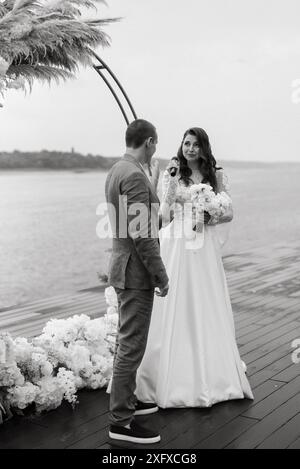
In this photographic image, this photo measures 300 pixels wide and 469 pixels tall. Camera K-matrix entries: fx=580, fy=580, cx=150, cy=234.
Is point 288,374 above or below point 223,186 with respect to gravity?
below

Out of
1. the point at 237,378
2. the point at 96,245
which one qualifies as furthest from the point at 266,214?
the point at 237,378

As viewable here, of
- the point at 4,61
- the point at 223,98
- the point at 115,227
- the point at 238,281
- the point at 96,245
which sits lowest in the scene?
the point at 96,245

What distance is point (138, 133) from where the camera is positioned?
2904 millimetres

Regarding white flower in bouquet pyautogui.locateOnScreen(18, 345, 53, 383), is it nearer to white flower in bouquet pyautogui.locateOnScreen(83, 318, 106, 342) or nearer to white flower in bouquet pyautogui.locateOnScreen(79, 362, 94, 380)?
white flower in bouquet pyautogui.locateOnScreen(79, 362, 94, 380)

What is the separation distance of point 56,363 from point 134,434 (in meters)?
0.93

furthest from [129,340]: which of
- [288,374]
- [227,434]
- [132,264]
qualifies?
[288,374]

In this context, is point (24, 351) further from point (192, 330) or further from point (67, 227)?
point (67, 227)

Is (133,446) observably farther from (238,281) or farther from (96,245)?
(96,245)

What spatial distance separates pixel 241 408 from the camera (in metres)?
3.39

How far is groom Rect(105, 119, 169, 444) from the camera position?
2785 millimetres

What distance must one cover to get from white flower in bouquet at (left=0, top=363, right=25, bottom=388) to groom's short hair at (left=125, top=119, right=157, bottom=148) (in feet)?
4.75

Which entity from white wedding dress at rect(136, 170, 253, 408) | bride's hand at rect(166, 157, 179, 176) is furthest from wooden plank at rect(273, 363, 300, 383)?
bride's hand at rect(166, 157, 179, 176)

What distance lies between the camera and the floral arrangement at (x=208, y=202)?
3518 millimetres

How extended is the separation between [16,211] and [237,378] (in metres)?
36.7
